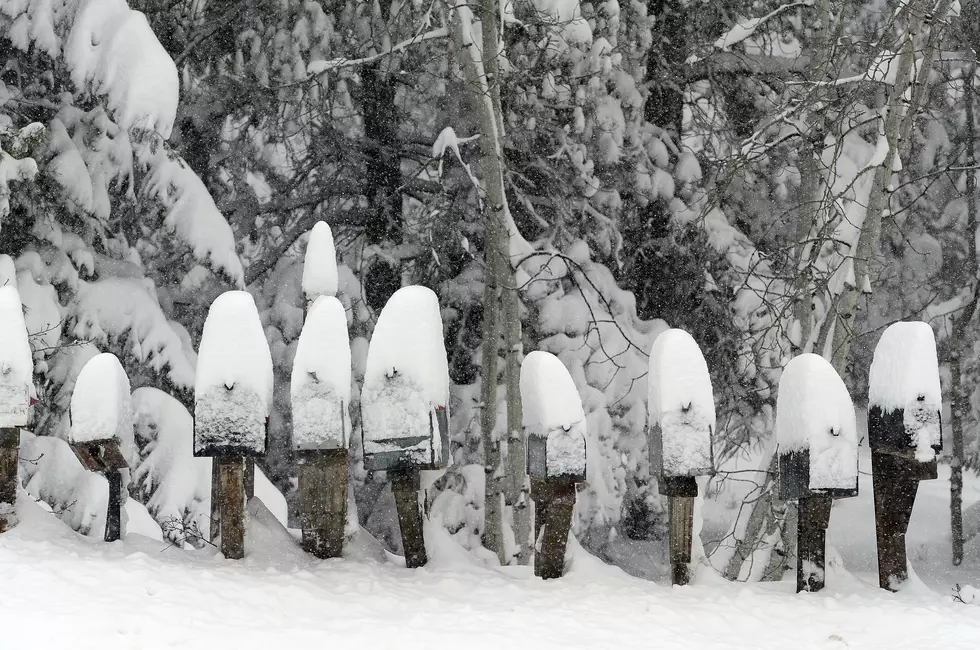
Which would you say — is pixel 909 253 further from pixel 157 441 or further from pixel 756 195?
pixel 157 441

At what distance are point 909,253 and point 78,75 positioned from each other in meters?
13.0

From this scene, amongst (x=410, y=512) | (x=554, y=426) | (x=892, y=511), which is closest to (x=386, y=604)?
(x=410, y=512)

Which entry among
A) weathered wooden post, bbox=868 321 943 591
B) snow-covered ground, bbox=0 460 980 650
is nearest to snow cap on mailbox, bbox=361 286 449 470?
snow-covered ground, bbox=0 460 980 650

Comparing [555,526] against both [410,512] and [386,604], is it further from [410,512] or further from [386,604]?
[386,604]

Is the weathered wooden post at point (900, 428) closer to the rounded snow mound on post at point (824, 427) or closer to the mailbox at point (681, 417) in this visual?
the rounded snow mound on post at point (824, 427)

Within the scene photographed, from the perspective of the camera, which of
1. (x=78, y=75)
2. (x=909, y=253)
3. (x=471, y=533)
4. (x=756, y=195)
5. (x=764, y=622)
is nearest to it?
(x=764, y=622)

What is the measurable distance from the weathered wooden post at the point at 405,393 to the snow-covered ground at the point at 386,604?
46 centimetres

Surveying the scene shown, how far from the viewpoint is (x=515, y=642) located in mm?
2951

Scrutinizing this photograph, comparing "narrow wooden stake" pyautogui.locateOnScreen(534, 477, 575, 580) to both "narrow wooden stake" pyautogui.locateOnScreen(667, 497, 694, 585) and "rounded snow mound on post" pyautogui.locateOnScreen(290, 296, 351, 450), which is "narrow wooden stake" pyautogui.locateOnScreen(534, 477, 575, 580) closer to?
"narrow wooden stake" pyautogui.locateOnScreen(667, 497, 694, 585)

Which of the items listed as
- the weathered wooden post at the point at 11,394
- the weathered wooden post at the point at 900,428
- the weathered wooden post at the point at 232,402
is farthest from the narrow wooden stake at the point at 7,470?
the weathered wooden post at the point at 900,428

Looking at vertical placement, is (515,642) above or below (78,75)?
below

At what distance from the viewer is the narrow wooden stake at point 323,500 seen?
12.1 ft

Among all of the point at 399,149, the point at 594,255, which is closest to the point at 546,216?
the point at 594,255

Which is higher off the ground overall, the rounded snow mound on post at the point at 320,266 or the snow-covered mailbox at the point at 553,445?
the rounded snow mound on post at the point at 320,266
